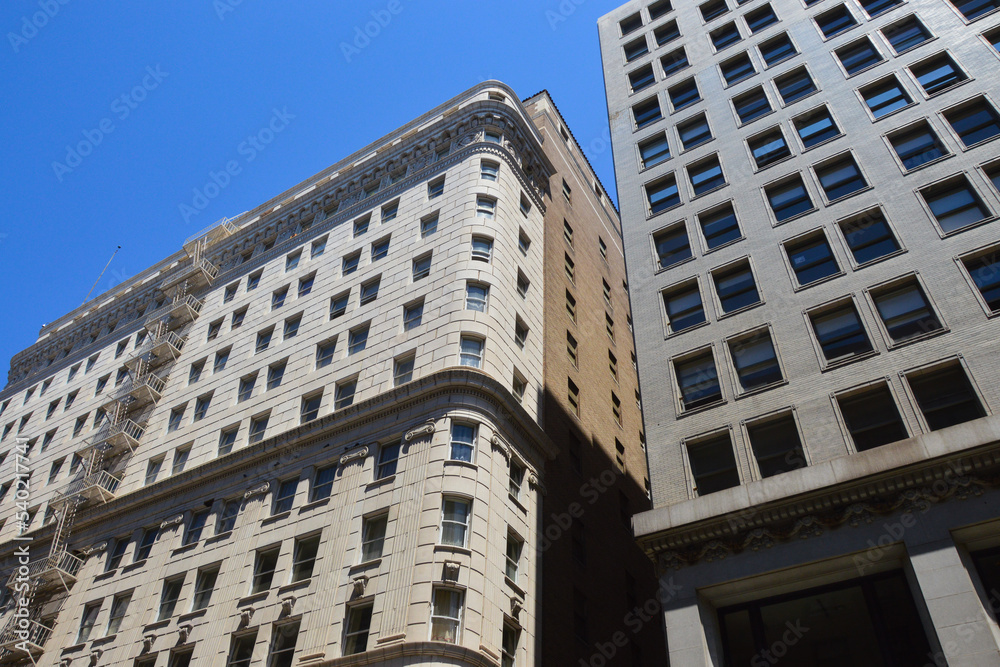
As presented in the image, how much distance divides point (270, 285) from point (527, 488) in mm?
25331

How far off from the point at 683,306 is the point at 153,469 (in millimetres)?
33025

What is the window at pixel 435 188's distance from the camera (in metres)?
46.0

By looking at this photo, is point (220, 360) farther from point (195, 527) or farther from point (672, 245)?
point (672, 245)

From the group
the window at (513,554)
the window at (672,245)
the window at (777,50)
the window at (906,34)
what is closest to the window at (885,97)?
the window at (906,34)

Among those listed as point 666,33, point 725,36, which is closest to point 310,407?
point 666,33

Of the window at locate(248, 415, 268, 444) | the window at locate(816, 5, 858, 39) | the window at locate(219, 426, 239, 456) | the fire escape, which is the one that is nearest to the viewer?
the window at locate(816, 5, 858, 39)

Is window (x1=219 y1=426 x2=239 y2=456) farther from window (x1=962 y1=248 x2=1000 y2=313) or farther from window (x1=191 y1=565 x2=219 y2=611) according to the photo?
window (x1=962 y1=248 x2=1000 y2=313)

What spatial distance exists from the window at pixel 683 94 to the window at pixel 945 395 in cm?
2121

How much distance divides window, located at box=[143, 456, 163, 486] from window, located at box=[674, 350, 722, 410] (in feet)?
105

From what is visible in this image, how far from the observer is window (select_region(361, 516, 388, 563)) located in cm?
3033

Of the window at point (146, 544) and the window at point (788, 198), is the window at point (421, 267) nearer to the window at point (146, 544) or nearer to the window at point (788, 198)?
the window at point (788, 198)

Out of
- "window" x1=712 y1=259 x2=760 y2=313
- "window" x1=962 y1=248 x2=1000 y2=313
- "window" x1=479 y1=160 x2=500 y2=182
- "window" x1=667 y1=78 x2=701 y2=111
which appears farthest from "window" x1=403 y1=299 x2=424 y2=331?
"window" x1=962 y1=248 x2=1000 y2=313

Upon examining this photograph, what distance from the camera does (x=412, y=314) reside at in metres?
39.4

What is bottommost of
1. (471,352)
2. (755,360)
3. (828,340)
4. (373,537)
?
(373,537)
